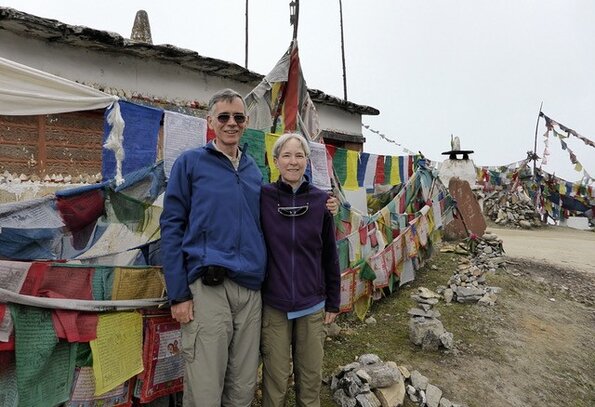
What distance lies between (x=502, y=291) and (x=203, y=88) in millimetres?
5903

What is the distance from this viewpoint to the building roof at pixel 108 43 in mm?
3844

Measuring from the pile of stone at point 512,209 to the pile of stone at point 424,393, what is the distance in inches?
A: 611

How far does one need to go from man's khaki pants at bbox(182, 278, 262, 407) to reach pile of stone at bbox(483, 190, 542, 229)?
1738 centimetres

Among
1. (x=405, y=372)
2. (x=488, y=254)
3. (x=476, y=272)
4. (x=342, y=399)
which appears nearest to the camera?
(x=342, y=399)

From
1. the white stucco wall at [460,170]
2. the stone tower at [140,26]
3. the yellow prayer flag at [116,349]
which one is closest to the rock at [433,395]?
the yellow prayer flag at [116,349]

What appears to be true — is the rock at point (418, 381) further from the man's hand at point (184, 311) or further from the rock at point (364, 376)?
the man's hand at point (184, 311)

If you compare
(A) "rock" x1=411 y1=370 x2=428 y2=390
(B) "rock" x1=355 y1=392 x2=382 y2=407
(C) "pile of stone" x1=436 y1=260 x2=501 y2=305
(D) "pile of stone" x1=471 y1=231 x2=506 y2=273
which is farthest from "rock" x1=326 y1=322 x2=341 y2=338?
(D) "pile of stone" x1=471 y1=231 x2=506 y2=273

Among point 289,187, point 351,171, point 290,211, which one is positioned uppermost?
point 351,171

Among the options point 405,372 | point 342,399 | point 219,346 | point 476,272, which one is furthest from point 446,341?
point 476,272

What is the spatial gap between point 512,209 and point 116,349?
18604 mm

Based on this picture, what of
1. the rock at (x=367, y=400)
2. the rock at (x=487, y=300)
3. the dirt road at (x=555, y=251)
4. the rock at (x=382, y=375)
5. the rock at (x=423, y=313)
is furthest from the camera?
the dirt road at (x=555, y=251)

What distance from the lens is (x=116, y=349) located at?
2180 millimetres

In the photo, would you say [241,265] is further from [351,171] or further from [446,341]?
[351,171]

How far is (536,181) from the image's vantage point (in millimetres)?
18297
